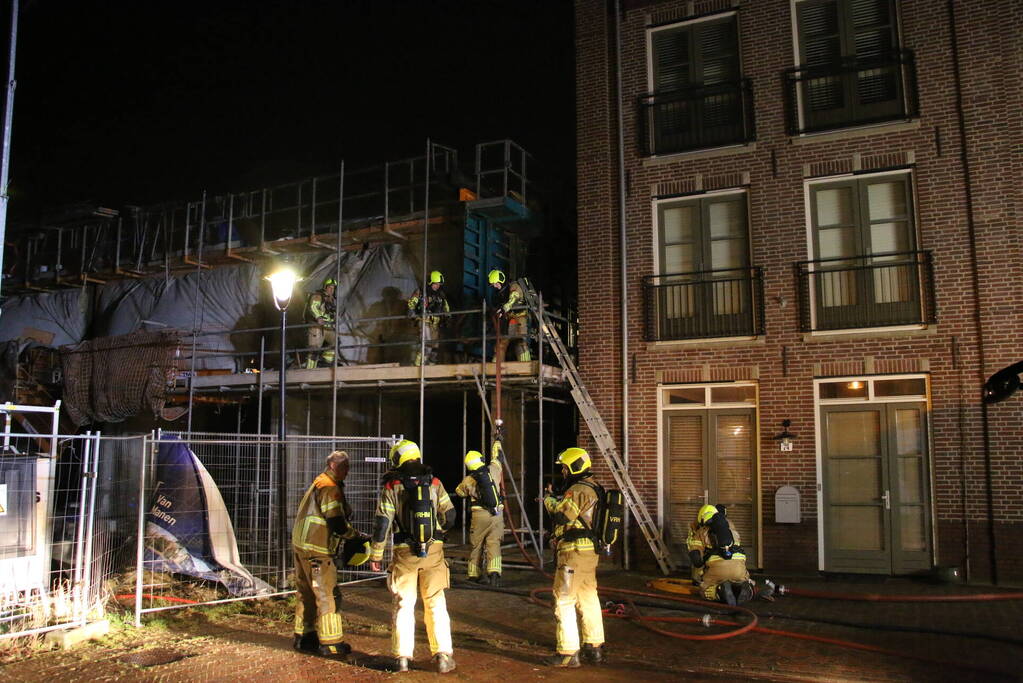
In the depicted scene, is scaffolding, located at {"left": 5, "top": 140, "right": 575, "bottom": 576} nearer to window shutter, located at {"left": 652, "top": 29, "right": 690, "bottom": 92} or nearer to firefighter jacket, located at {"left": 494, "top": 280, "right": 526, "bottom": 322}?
firefighter jacket, located at {"left": 494, "top": 280, "right": 526, "bottom": 322}

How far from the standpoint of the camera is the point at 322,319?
15781 millimetres

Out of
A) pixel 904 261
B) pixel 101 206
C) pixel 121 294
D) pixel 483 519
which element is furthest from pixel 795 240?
pixel 101 206

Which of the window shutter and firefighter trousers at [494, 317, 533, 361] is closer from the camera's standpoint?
firefighter trousers at [494, 317, 533, 361]

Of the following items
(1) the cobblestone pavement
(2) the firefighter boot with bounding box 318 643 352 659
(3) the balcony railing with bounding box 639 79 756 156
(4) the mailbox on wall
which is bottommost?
(1) the cobblestone pavement

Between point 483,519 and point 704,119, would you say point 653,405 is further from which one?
point 704,119

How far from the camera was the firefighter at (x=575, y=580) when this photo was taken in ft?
25.0

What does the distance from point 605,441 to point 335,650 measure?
6484mm

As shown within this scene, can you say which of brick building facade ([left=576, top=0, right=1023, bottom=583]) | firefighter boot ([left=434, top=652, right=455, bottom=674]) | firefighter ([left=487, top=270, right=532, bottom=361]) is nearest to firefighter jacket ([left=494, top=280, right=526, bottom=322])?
firefighter ([left=487, top=270, right=532, bottom=361])

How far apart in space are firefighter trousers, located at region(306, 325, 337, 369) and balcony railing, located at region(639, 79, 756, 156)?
21.1 ft

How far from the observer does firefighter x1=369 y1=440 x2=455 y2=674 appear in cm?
736

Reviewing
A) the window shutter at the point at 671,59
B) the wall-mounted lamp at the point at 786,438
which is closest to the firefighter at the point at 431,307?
the window shutter at the point at 671,59

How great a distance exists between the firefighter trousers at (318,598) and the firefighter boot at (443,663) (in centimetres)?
97

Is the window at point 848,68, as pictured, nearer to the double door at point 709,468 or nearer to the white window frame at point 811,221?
the white window frame at point 811,221

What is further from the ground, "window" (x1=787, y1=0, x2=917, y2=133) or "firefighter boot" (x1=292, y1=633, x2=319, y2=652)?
"window" (x1=787, y1=0, x2=917, y2=133)
